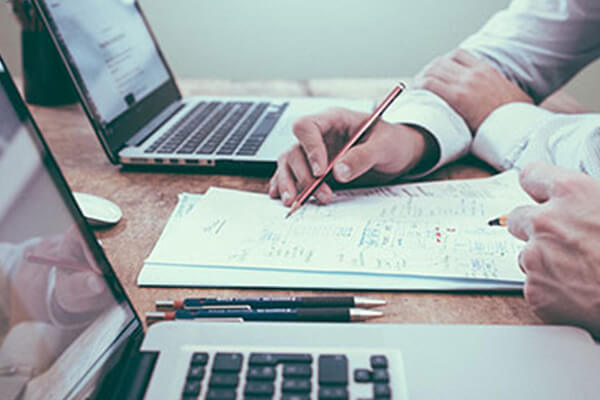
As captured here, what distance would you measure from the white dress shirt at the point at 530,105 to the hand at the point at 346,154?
0.05m

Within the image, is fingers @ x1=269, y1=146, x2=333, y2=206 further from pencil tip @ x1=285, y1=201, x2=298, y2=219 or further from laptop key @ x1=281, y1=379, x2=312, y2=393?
laptop key @ x1=281, y1=379, x2=312, y2=393

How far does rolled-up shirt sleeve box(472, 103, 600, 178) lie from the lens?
64cm

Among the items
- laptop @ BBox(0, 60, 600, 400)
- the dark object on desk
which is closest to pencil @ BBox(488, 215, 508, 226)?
laptop @ BBox(0, 60, 600, 400)

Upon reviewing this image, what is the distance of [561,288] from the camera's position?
43 centimetres

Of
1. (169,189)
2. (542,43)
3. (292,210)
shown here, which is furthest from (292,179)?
(542,43)

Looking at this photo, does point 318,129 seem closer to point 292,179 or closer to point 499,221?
point 292,179

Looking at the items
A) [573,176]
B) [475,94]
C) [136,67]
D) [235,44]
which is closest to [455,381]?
[573,176]

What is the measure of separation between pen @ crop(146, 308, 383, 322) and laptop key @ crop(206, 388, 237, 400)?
0.10 metres

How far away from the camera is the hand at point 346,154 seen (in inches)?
25.1

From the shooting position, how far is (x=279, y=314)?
42 cm

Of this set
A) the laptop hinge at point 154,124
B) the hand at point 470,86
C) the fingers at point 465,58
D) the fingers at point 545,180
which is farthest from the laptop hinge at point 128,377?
the fingers at point 465,58

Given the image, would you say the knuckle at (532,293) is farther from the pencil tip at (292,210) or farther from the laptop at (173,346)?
the pencil tip at (292,210)

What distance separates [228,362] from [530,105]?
0.69 metres

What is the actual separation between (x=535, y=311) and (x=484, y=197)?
220 mm
